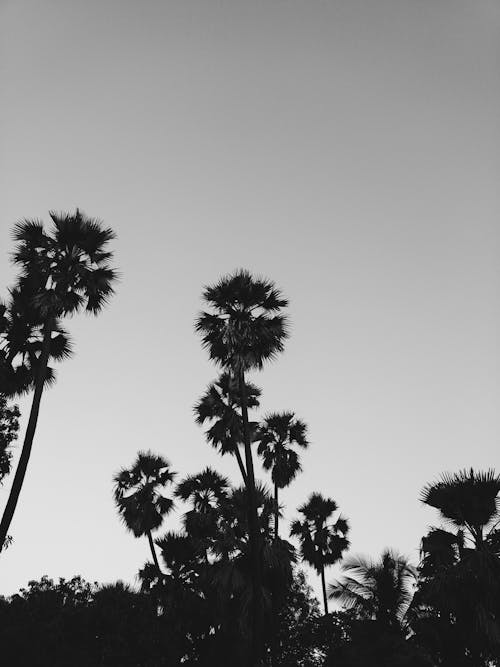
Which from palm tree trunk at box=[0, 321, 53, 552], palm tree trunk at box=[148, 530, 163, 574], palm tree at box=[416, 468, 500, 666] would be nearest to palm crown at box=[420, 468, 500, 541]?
palm tree at box=[416, 468, 500, 666]

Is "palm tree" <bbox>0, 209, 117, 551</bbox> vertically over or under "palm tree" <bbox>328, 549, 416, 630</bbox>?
over

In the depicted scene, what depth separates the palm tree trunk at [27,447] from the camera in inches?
551

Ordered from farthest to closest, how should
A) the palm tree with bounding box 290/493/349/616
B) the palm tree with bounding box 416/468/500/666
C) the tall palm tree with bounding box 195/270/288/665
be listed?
the palm tree with bounding box 290/493/349/616 → the tall palm tree with bounding box 195/270/288/665 → the palm tree with bounding box 416/468/500/666

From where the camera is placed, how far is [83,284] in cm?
1884

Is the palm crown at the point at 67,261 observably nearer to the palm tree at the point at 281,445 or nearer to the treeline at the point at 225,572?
the treeline at the point at 225,572

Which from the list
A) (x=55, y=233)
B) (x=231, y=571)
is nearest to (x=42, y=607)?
(x=231, y=571)

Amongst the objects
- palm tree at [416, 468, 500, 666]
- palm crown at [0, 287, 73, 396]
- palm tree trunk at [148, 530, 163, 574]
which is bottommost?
palm tree at [416, 468, 500, 666]

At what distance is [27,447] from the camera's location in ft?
49.9

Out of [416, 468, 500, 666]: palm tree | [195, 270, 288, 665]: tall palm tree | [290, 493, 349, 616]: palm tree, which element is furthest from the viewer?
[290, 493, 349, 616]: palm tree

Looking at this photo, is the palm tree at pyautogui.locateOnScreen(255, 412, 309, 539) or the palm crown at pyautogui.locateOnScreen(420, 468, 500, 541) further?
the palm tree at pyautogui.locateOnScreen(255, 412, 309, 539)

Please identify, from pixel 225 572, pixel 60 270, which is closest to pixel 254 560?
pixel 225 572

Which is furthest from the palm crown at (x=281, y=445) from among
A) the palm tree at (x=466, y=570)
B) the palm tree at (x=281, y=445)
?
the palm tree at (x=466, y=570)

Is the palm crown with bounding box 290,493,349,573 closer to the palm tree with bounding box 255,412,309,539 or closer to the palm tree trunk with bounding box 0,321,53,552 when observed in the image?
Result: the palm tree with bounding box 255,412,309,539

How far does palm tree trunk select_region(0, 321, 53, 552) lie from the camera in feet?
45.9
